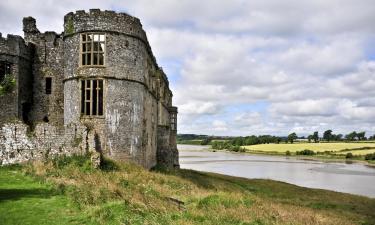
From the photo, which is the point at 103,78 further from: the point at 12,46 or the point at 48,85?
the point at 12,46

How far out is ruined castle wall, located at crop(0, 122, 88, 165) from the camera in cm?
2444

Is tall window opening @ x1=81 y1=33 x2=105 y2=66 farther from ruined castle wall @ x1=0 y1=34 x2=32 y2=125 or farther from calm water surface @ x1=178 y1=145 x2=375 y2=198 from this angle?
calm water surface @ x1=178 y1=145 x2=375 y2=198

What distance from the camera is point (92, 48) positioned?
25828 millimetres

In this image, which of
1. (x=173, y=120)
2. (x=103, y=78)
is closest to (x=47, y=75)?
(x=103, y=78)

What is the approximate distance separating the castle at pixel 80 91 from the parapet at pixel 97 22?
0.06 metres

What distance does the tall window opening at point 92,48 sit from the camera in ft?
85.1

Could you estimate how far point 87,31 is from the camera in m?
25.8

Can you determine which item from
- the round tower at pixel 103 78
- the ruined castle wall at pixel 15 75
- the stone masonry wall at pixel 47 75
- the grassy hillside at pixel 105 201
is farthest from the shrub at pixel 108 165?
the ruined castle wall at pixel 15 75

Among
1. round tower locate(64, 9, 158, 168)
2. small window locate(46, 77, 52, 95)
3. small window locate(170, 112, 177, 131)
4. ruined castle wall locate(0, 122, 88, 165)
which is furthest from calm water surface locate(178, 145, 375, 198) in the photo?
small window locate(46, 77, 52, 95)

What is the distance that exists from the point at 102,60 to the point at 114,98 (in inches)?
106

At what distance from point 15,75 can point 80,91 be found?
5840mm

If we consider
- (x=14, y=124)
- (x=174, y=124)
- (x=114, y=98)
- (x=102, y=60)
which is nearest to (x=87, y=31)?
(x=102, y=60)

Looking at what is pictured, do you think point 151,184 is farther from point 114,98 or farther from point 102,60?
point 102,60

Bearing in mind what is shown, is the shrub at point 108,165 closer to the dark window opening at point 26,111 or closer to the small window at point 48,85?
the small window at point 48,85
